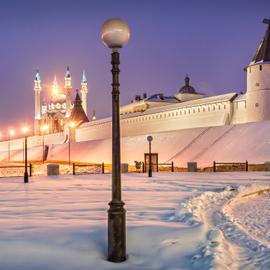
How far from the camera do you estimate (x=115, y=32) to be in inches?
243

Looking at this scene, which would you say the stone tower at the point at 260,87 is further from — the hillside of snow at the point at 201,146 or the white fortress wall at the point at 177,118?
the hillside of snow at the point at 201,146

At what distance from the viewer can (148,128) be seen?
213 feet

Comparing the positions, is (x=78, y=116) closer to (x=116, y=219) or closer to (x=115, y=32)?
(x=115, y=32)

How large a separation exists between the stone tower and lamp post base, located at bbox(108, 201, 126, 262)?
4702 centimetres

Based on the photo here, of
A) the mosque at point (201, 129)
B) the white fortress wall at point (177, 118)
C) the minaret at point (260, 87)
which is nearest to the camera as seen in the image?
the mosque at point (201, 129)

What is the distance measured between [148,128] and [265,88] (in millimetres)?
20193

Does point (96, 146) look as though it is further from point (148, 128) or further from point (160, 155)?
point (160, 155)

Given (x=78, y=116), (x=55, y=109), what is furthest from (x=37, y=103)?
(x=78, y=116)

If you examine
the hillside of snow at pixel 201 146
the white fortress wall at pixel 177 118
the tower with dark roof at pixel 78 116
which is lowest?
the hillside of snow at pixel 201 146

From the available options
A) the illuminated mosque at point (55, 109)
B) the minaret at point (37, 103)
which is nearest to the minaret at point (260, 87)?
the illuminated mosque at point (55, 109)

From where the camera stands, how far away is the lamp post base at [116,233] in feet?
19.1

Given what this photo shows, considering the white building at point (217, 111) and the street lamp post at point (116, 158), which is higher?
the white building at point (217, 111)

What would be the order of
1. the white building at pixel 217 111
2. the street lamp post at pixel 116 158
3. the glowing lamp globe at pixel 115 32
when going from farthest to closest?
the white building at pixel 217 111
the glowing lamp globe at pixel 115 32
the street lamp post at pixel 116 158

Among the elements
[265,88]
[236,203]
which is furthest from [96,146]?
[236,203]
